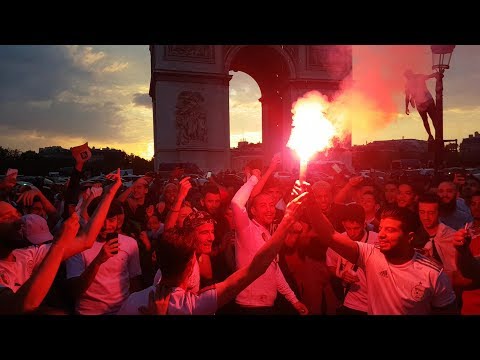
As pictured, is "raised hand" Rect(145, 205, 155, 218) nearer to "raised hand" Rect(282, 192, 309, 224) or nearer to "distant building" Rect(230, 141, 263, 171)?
"raised hand" Rect(282, 192, 309, 224)

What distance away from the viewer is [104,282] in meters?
3.80

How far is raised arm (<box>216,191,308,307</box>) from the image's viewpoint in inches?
117

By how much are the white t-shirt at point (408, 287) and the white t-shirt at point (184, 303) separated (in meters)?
1.38

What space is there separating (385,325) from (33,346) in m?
2.67

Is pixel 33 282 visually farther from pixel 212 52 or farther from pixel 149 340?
pixel 212 52

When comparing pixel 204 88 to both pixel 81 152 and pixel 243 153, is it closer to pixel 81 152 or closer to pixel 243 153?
pixel 81 152

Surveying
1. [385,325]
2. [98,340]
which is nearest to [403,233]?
[385,325]

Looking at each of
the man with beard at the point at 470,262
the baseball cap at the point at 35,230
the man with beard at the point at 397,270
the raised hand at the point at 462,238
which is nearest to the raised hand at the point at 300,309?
the man with beard at the point at 397,270

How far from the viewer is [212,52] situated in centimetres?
2245

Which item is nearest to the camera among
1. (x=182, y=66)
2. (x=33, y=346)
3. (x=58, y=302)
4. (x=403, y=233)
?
(x=33, y=346)

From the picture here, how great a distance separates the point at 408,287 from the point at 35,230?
3.90 metres

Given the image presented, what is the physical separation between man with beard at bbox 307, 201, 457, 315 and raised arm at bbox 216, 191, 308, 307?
542 millimetres

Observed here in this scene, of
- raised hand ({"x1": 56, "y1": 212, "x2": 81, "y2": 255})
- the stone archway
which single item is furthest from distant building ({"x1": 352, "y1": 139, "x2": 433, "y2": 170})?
raised hand ({"x1": 56, "y1": 212, "x2": 81, "y2": 255})

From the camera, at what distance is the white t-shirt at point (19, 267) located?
131 inches
